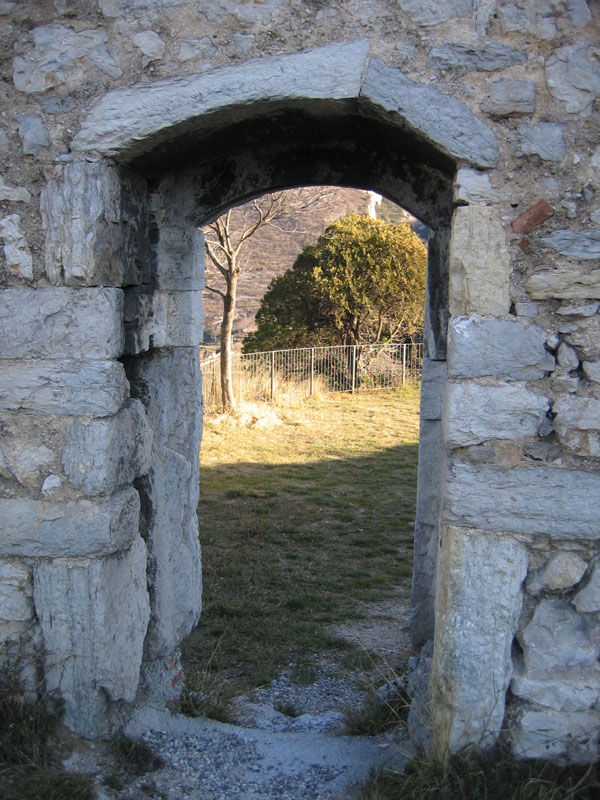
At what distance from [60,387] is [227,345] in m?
7.98

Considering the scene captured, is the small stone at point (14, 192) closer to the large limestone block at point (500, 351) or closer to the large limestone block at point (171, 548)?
the large limestone block at point (171, 548)

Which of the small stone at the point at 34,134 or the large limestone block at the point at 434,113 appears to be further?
the small stone at the point at 34,134

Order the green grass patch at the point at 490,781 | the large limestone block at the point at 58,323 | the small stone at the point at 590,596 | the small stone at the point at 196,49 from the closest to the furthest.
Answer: the green grass patch at the point at 490,781 < the small stone at the point at 590,596 < the small stone at the point at 196,49 < the large limestone block at the point at 58,323

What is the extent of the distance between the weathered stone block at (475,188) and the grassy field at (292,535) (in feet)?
8.97

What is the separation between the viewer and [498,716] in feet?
8.91

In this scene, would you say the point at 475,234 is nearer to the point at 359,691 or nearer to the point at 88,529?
the point at 88,529

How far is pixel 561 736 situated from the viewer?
2.70 meters

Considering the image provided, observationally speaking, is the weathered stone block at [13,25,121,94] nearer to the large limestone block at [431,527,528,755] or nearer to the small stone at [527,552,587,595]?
the large limestone block at [431,527,528,755]

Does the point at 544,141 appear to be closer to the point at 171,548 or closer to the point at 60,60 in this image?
the point at 60,60

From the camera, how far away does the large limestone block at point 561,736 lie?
2701 mm

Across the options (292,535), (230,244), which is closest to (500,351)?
(292,535)

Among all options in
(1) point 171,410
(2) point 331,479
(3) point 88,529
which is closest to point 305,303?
(2) point 331,479

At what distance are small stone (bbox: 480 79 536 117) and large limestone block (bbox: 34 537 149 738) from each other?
92.5 inches

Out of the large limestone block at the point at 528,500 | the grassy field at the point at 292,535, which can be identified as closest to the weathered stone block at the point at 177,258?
the large limestone block at the point at 528,500
